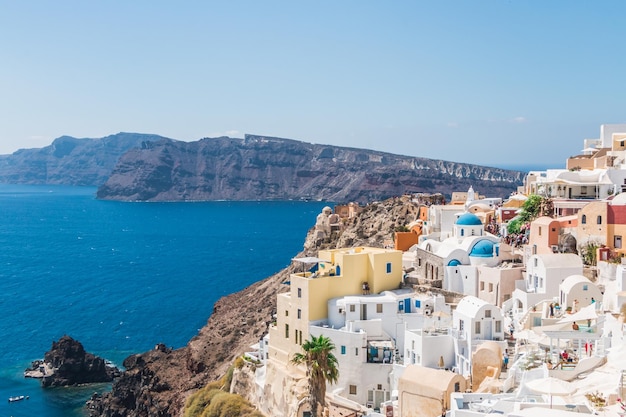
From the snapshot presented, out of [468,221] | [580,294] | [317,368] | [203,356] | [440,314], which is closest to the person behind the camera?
[317,368]

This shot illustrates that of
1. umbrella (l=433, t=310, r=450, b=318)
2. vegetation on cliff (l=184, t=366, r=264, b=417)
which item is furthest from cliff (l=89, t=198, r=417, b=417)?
umbrella (l=433, t=310, r=450, b=318)

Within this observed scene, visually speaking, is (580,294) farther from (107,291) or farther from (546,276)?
(107,291)

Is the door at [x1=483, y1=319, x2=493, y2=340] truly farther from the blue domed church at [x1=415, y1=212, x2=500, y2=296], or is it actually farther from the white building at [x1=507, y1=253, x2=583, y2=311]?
the blue domed church at [x1=415, y1=212, x2=500, y2=296]

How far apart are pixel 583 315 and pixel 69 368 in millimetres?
56910

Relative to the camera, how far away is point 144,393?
219ft

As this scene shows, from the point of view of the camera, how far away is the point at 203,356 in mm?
71500

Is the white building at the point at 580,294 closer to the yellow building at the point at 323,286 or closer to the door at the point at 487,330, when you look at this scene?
the door at the point at 487,330

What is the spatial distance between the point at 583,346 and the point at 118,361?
61.1 m

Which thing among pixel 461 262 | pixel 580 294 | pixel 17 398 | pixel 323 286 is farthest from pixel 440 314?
pixel 17 398

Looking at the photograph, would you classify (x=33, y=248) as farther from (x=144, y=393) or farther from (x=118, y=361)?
(x=144, y=393)

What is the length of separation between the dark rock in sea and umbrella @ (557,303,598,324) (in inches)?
2155

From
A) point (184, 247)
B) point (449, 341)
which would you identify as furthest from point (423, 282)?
point (184, 247)

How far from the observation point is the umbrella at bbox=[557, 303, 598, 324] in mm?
37156

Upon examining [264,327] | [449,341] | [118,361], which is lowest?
[118,361]
